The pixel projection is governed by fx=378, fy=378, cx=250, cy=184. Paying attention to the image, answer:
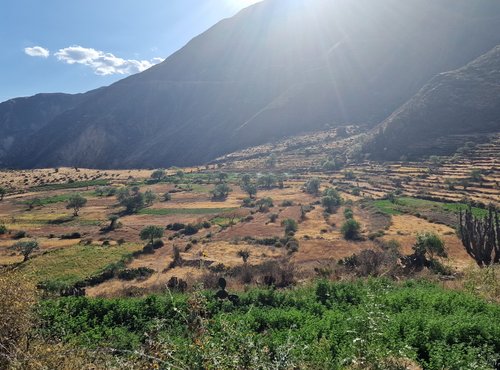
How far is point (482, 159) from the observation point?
84938 mm

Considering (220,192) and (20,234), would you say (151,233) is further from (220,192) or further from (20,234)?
(220,192)

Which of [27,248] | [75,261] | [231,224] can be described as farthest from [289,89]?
[75,261]

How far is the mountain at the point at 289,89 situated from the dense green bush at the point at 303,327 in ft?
438

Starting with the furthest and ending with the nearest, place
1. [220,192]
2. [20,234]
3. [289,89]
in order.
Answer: [289,89] → [220,192] → [20,234]

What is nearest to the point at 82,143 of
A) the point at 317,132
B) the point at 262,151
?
the point at 262,151

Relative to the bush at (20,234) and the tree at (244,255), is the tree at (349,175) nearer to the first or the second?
the tree at (244,255)

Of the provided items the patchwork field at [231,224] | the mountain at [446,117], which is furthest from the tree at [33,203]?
the mountain at [446,117]

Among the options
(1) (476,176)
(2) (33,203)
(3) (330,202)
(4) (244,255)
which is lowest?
(1) (476,176)

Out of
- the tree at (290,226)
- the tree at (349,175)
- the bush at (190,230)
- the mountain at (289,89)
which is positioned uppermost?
the mountain at (289,89)

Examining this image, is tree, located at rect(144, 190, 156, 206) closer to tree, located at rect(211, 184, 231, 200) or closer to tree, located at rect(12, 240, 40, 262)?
tree, located at rect(211, 184, 231, 200)

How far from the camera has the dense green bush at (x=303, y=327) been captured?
7148 millimetres

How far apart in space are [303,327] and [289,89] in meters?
160

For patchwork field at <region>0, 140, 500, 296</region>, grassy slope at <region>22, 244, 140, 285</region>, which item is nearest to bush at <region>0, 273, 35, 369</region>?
patchwork field at <region>0, 140, 500, 296</region>

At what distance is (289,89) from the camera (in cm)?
16425
